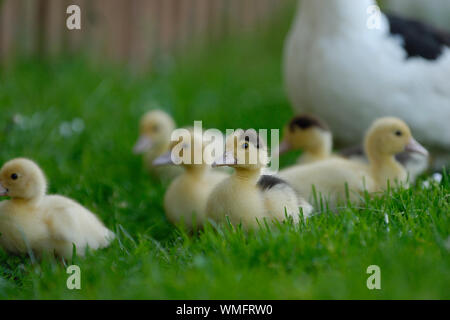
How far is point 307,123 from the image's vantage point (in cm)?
396

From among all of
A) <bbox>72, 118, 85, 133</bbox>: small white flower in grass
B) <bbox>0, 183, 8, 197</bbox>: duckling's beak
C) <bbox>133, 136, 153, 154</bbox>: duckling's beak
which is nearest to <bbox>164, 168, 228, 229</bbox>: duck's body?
<bbox>0, 183, 8, 197</bbox>: duckling's beak

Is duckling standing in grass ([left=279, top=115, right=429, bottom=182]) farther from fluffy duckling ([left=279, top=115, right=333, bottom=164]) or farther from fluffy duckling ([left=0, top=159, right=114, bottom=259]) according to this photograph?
fluffy duckling ([left=0, top=159, right=114, bottom=259])

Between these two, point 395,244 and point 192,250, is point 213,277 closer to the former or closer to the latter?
point 192,250

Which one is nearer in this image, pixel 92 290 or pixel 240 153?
pixel 92 290

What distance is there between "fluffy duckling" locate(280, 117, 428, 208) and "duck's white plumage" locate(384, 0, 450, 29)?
230 cm

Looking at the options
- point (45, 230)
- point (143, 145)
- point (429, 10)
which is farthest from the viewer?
point (429, 10)

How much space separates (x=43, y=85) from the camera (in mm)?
5949

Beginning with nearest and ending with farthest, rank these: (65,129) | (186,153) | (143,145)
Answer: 1. (186,153)
2. (143,145)
3. (65,129)

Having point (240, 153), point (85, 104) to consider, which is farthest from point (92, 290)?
point (85, 104)

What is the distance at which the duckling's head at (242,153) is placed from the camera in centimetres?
293

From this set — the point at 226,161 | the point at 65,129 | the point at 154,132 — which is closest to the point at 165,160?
the point at 226,161

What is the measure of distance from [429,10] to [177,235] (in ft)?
11.1

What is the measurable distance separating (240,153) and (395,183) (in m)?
0.93

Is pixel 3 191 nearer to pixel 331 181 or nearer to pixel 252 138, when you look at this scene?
pixel 252 138
